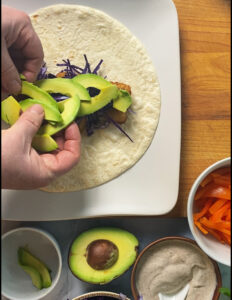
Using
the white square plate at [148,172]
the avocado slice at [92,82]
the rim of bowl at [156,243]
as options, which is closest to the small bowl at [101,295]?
the rim of bowl at [156,243]

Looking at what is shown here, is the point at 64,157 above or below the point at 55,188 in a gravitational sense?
above

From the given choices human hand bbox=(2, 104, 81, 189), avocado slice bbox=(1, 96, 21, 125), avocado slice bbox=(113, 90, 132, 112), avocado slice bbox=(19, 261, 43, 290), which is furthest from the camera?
avocado slice bbox=(19, 261, 43, 290)

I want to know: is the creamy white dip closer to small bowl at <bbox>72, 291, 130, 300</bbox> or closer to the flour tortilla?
small bowl at <bbox>72, 291, 130, 300</bbox>

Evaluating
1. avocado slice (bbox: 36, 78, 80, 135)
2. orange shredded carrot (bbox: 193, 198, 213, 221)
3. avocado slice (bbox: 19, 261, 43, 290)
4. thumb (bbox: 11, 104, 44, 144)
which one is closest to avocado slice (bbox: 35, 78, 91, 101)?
avocado slice (bbox: 36, 78, 80, 135)

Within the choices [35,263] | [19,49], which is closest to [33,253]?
[35,263]

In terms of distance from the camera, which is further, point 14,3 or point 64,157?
point 14,3

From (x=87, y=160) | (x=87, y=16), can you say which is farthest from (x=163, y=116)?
(x=87, y=16)

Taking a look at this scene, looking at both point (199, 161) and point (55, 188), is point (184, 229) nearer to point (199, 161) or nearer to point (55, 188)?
point (199, 161)
